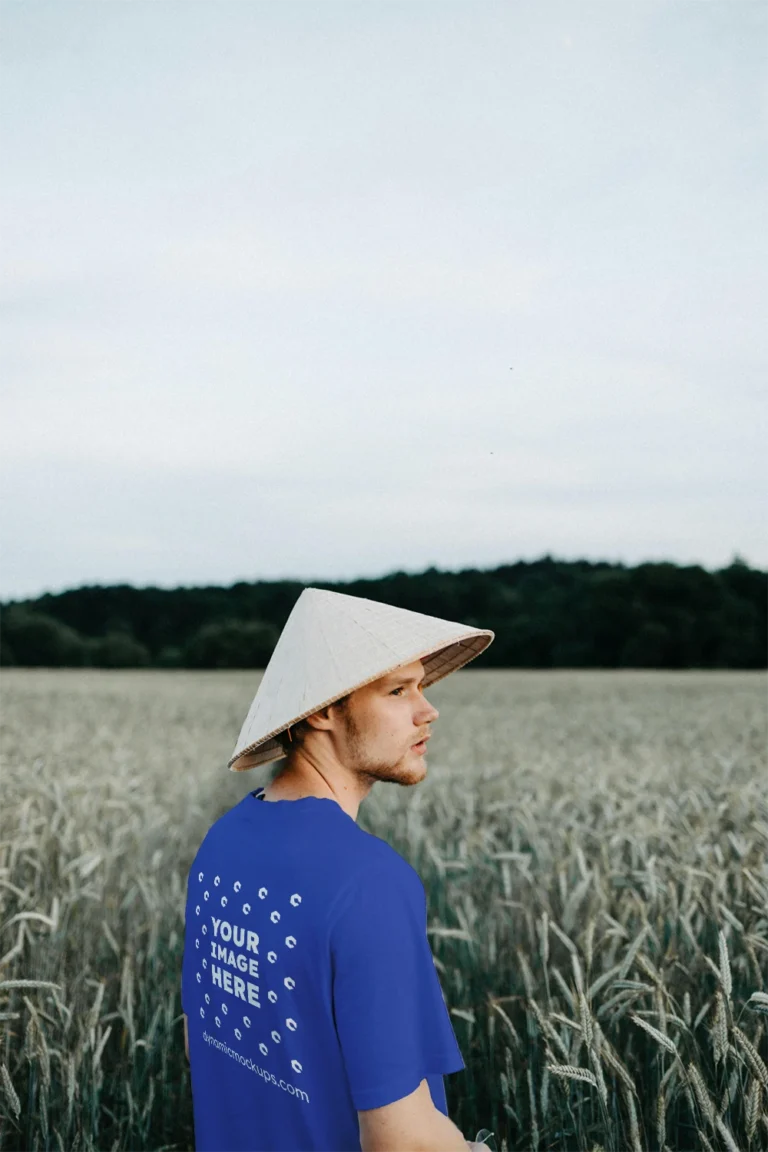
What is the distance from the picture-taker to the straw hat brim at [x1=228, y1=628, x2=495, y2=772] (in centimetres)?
163

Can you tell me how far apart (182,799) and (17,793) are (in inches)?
46.4

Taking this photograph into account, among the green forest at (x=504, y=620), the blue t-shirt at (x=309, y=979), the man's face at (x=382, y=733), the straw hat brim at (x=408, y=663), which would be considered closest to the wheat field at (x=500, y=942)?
the blue t-shirt at (x=309, y=979)

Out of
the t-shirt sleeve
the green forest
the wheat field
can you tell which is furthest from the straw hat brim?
the green forest

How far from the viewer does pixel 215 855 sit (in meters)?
1.65

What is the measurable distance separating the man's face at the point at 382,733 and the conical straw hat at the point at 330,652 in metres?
0.04

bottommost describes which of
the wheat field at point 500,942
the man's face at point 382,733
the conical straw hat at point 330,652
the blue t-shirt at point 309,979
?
the wheat field at point 500,942

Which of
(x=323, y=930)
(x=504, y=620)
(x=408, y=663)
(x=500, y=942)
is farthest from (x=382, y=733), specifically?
(x=504, y=620)

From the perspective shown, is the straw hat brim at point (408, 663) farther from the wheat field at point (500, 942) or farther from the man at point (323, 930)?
the wheat field at point (500, 942)

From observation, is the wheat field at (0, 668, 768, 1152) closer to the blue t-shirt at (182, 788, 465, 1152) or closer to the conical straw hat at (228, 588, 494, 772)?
the blue t-shirt at (182, 788, 465, 1152)

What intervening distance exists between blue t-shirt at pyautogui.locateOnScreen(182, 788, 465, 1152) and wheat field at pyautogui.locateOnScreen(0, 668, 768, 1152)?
1.32 ft

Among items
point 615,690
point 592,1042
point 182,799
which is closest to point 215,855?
point 592,1042

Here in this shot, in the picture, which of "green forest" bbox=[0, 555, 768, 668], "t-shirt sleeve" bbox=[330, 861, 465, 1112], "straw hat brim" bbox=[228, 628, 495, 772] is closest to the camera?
"t-shirt sleeve" bbox=[330, 861, 465, 1112]

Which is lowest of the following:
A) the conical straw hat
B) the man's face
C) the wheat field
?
the wheat field

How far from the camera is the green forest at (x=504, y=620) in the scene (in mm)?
46062
